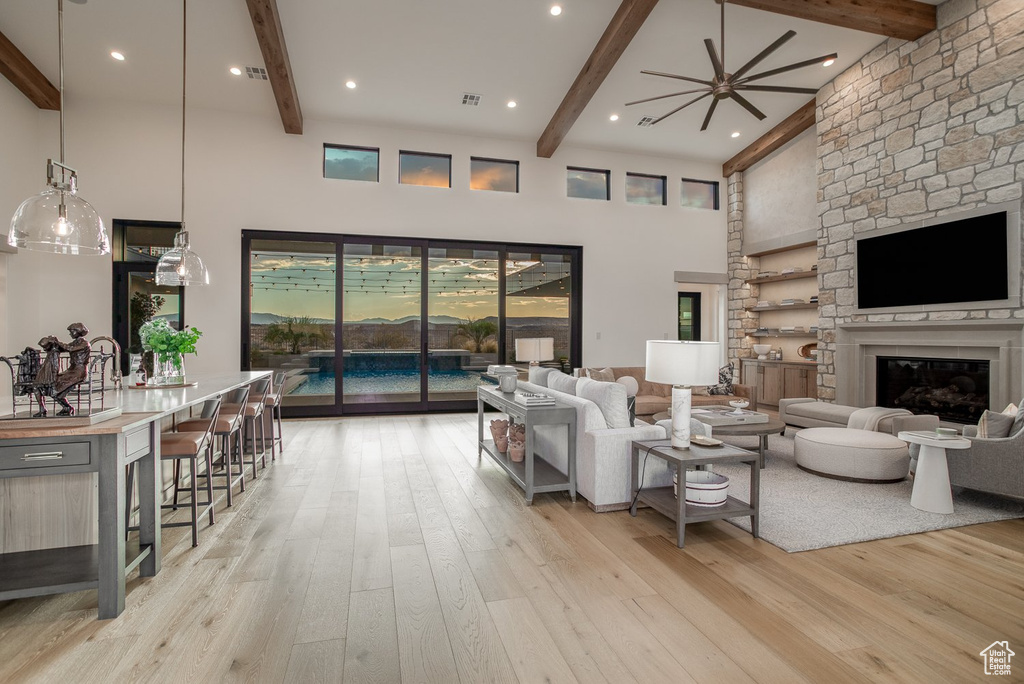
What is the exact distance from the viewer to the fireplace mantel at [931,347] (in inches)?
192

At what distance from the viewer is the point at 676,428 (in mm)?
3049

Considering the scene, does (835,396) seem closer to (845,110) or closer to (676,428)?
(845,110)

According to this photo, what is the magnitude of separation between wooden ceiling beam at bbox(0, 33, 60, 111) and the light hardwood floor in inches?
241

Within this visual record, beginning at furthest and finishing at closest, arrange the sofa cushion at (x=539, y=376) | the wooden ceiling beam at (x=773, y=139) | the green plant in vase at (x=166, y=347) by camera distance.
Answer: the wooden ceiling beam at (x=773, y=139) → the sofa cushion at (x=539, y=376) → the green plant in vase at (x=166, y=347)

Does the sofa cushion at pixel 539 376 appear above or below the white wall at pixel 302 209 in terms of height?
below

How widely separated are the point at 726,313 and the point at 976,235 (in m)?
4.08

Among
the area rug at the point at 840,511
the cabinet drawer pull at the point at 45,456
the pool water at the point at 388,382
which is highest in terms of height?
the cabinet drawer pull at the point at 45,456

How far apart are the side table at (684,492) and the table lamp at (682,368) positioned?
0.45ft

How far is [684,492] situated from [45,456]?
3027 mm

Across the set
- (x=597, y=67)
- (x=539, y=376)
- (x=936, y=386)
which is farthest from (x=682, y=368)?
(x=936, y=386)

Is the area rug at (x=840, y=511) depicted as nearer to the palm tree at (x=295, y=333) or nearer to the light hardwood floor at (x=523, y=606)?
the light hardwood floor at (x=523, y=606)

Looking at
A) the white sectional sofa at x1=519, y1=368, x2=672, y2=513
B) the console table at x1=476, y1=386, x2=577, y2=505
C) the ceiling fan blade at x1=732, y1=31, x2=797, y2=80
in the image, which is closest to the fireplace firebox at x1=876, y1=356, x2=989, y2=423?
the ceiling fan blade at x1=732, y1=31, x2=797, y2=80

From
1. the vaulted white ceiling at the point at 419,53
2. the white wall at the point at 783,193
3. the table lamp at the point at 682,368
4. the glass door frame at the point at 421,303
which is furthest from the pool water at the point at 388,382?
the white wall at the point at 783,193

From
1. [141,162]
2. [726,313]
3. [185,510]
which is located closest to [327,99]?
[141,162]
